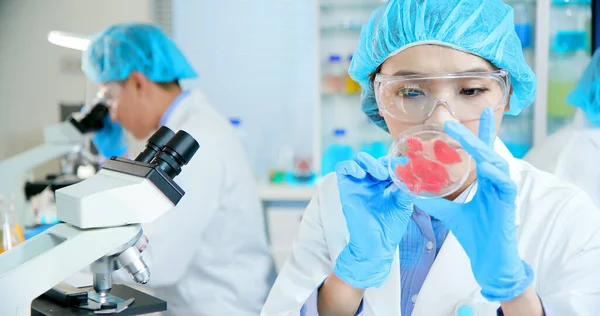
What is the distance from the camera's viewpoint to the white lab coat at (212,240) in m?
2.06

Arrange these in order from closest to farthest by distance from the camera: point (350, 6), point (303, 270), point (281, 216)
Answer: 1. point (303, 270)
2. point (281, 216)
3. point (350, 6)

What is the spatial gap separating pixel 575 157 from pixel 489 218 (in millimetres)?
1447

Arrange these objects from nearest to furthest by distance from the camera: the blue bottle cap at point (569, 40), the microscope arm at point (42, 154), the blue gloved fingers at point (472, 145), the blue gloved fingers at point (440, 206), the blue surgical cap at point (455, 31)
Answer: the blue gloved fingers at point (472, 145) → the blue gloved fingers at point (440, 206) → the blue surgical cap at point (455, 31) → the microscope arm at point (42, 154) → the blue bottle cap at point (569, 40)

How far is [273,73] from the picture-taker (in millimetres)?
4617

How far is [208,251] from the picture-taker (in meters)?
2.20

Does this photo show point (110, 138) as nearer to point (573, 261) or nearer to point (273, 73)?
point (273, 73)

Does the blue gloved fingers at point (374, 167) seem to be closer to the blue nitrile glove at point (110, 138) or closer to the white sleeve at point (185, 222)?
the white sleeve at point (185, 222)

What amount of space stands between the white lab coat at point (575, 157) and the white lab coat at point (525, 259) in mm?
912

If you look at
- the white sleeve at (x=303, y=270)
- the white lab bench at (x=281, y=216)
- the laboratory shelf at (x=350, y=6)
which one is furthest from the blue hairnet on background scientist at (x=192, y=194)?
the laboratory shelf at (x=350, y=6)

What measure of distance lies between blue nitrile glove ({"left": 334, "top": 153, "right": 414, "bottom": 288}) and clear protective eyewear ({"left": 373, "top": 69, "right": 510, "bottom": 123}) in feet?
0.59

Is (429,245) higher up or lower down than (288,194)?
higher up

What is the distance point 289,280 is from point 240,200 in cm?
85

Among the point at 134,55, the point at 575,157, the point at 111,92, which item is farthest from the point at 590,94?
the point at 111,92

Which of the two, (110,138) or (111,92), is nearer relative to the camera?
(111,92)
